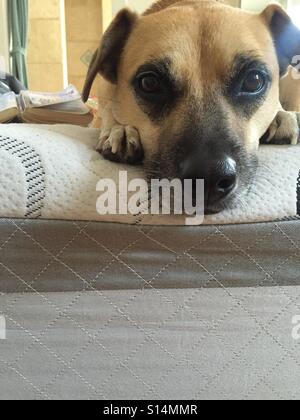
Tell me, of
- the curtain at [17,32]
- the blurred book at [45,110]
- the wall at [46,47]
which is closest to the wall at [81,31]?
the wall at [46,47]

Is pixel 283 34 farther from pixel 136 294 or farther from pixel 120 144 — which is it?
pixel 136 294

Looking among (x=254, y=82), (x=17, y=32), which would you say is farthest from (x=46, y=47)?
(x=254, y=82)

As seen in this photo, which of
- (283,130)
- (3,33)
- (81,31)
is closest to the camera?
(283,130)

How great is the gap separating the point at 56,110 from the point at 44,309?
88cm

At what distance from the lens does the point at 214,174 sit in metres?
0.75

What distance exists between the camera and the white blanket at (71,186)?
654mm

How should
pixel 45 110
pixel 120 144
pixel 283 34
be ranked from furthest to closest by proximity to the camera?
pixel 45 110 < pixel 283 34 < pixel 120 144

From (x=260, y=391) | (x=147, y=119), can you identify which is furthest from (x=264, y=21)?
(x=260, y=391)

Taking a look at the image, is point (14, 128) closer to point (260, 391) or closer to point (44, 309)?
point (44, 309)

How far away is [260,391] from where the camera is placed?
75cm

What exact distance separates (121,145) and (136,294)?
34 centimetres

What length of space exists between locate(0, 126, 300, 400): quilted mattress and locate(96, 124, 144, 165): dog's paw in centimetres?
10

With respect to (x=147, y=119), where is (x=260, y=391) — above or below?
below

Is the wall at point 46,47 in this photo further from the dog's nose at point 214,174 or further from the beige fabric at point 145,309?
the beige fabric at point 145,309
